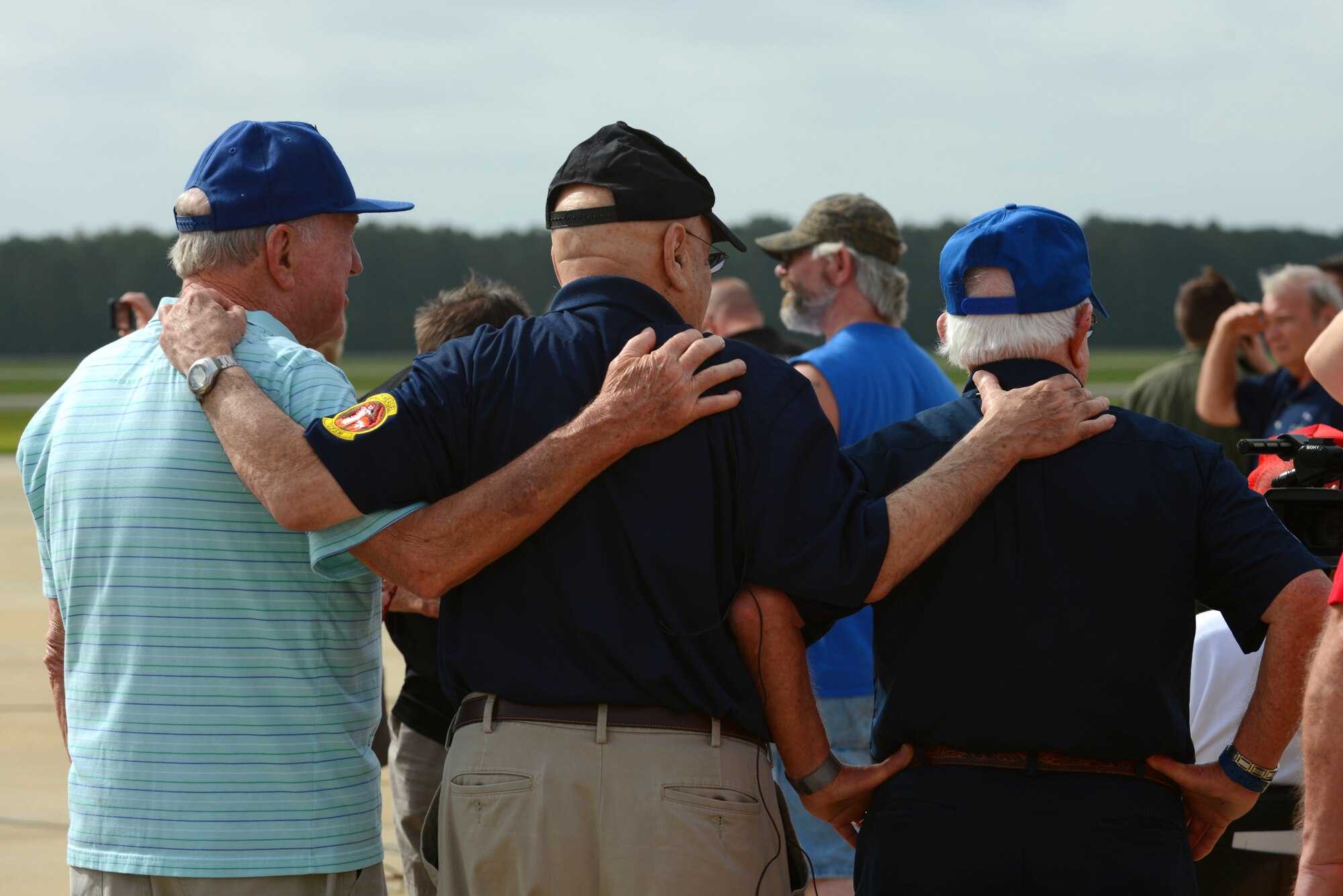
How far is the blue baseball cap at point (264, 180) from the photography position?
2.51 meters

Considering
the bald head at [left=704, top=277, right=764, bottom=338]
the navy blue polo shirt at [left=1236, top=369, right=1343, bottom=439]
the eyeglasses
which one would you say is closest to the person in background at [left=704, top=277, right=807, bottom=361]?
the bald head at [left=704, top=277, right=764, bottom=338]

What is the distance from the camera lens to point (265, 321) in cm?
252

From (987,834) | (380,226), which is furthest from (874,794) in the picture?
(380,226)

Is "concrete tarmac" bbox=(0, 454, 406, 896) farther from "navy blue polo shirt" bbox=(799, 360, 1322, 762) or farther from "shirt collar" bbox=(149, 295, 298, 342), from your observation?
"navy blue polo shirt" bbox=(799, 360, 1322, 762)

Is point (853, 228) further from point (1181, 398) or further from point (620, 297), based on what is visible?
point (1181, 398)

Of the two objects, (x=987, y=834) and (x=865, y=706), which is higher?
(x=987, y=834)

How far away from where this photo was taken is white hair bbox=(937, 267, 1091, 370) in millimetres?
2475

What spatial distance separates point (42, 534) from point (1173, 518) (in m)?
2.14

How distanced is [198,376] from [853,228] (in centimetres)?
295

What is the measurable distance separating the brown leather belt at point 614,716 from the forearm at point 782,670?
0.16 metres

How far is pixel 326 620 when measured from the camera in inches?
94.8

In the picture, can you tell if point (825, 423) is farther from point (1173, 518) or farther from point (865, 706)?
point (865, 706)

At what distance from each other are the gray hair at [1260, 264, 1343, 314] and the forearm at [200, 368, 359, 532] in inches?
245

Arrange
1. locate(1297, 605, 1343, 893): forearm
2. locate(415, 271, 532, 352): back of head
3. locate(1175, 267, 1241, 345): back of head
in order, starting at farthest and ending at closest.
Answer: locate(1175, 267, 1241, 345): back of head < locate(415, 271, 532, 352): back of head < locate(1297, 605, 1343, 893): forearm
